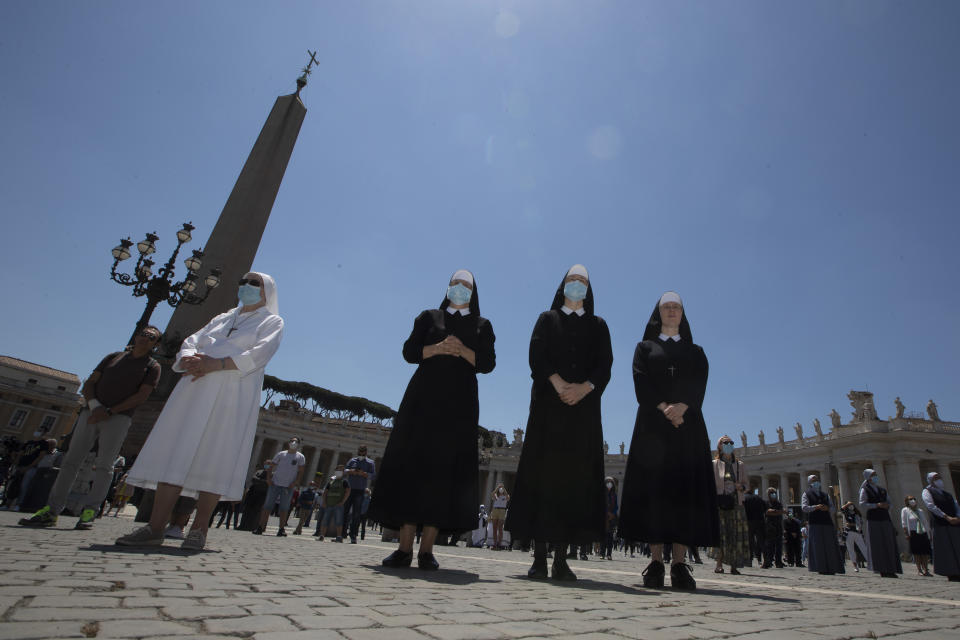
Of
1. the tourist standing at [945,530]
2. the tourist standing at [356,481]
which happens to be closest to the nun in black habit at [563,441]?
the tourist standing at [356,481]

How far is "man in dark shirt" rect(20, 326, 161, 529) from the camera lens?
5.68 meters

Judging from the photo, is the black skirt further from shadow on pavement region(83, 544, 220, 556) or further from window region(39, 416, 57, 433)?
window region(39, 416, 57, 433)

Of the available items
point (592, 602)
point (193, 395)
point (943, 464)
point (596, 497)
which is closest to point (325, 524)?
point (193, 395)

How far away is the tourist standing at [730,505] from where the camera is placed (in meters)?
8.95

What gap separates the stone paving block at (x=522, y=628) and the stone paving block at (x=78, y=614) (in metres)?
1.20

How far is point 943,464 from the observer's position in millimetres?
46312

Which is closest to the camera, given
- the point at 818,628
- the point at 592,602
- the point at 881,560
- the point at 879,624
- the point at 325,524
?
the point at 818,628

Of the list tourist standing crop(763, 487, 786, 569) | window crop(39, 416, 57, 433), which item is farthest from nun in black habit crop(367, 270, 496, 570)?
window crop(39, 416, 57, 433)

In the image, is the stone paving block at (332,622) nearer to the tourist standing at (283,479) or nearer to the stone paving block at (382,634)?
the stone paving block at (382,634)

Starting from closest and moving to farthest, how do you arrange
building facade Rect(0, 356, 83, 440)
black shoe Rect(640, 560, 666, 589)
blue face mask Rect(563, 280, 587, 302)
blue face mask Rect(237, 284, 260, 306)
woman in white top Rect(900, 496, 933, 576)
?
black shoe Rect(640, 560, 666, 589) < blue face mask Rect(237, 284, 260, 306) < blue face mask Rect(563, 280, 587, 302) < woman in white top Rect(900, 496, 933, 576) < building facade Rect(0, 356, 83, 440)

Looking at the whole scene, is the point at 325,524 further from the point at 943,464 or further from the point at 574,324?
the point at 943,464

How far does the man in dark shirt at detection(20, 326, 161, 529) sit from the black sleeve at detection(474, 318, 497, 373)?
3951 millimetres

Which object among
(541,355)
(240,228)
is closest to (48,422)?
(240,228)

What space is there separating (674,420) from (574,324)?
1386 millimetres
